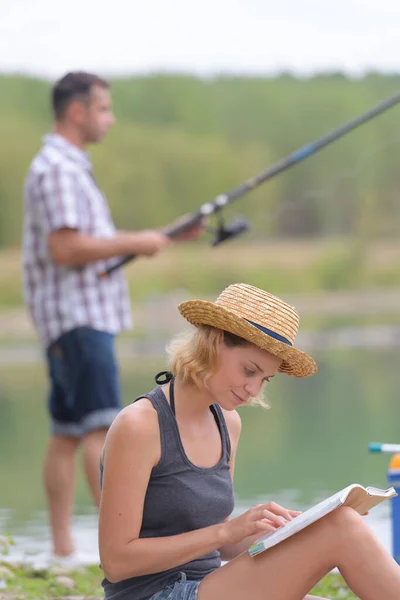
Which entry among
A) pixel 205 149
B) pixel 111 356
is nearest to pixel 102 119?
pixel 111 356

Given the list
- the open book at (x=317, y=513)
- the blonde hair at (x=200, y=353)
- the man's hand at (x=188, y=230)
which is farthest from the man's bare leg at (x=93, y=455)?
the open book at (x=317, y=513)

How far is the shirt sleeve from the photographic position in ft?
9.24

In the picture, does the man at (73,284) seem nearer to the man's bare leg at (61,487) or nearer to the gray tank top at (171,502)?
the man's bare leg at (61,487)

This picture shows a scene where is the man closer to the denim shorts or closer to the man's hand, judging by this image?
the man's hand

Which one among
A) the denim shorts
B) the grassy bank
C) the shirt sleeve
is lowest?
the grassy bank

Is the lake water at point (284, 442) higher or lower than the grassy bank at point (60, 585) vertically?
lower

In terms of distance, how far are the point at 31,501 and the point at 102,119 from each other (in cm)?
176

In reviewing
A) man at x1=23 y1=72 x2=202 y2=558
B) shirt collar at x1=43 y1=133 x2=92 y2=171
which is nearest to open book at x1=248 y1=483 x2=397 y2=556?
man at x1=23 y1=72 x2=202 y2=558

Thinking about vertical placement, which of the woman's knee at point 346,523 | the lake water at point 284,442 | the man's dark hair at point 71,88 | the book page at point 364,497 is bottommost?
the lake water at point 284,442

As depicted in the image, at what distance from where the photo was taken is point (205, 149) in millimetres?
14758

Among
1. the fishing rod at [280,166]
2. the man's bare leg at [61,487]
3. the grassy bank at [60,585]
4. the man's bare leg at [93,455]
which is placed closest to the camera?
the grassy bank at [60,585]

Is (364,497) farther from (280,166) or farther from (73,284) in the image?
(280,166)

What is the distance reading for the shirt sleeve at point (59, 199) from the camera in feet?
9.24

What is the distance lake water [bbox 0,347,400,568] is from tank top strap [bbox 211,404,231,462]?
3.40 ft
